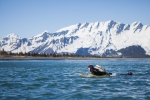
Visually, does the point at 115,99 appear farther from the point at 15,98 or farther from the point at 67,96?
the point at 15,98

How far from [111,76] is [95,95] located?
2791cm

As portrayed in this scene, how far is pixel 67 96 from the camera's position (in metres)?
34.6

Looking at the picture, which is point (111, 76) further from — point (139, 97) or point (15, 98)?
point (15, 98)

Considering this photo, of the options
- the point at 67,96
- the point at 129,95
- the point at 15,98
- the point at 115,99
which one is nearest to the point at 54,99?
the point at 67,96

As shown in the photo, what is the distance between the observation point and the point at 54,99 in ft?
107

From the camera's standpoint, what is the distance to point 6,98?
3325 centimetres

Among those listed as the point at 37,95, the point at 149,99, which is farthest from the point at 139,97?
the point at 37,95

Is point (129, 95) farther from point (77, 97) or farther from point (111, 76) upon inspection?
point (111, 76)

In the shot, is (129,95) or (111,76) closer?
(129,95)

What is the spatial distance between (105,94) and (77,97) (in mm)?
4495

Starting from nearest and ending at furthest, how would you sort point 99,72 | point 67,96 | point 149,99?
point 149,99 → point 67,96 → point 99,72

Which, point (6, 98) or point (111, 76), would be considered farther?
point (111, 76)

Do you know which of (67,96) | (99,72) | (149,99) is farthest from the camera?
(99,72)

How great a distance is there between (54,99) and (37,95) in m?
3.57
